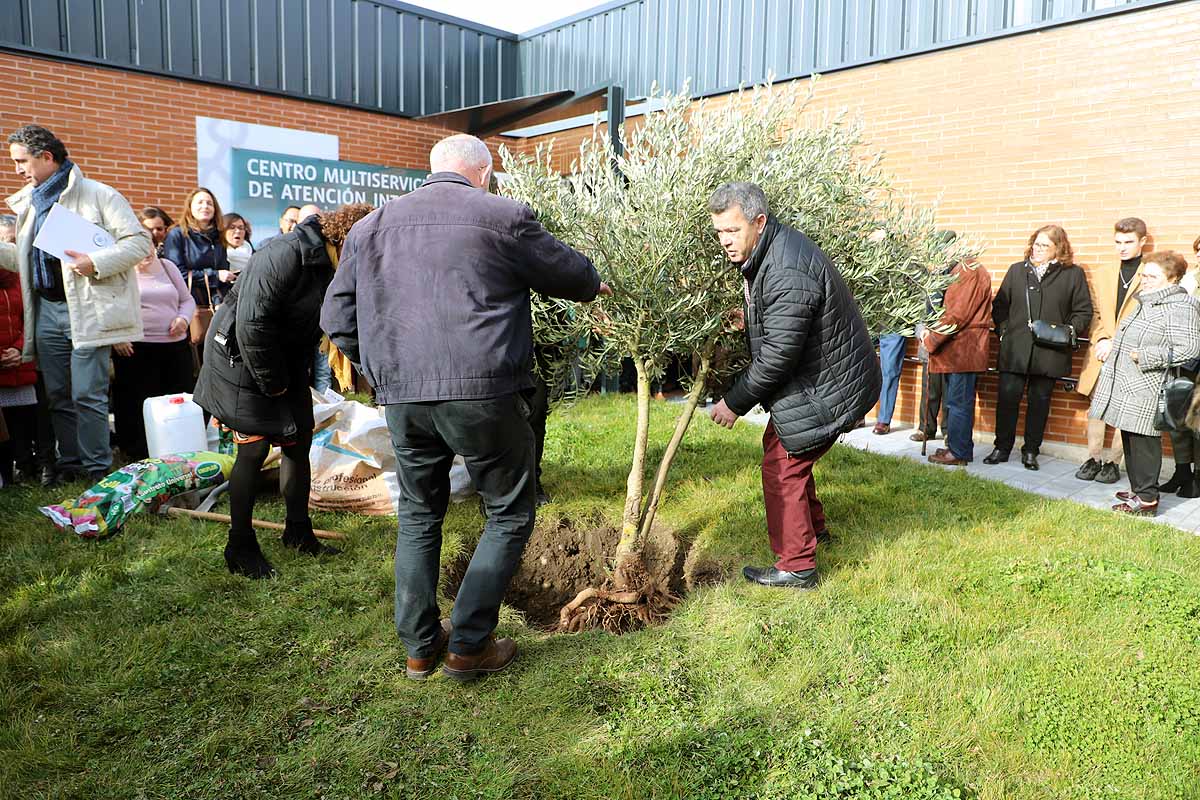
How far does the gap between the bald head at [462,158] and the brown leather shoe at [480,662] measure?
191 cm

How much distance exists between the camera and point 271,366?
12.6 feet

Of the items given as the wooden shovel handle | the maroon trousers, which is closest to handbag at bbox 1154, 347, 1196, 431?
the maroon trousers

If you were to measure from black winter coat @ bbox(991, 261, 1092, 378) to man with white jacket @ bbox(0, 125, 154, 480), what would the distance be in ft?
23.9

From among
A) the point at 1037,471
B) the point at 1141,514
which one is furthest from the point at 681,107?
the point at 1037,471

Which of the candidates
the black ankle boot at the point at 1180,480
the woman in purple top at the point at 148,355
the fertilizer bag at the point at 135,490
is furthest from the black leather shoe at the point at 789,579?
the woman in purple top at the point at 148,355

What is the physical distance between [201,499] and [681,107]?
3.99m

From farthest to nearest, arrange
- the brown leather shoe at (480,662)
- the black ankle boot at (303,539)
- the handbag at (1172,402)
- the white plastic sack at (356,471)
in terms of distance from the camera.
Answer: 1. the handbag at (1172,402)
2. the white plastic sack at (356,471)
3. the black ankle boot at (303,539)
4. the brown leather shoe at (480,662)

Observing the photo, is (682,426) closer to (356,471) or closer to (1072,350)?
(356,471)

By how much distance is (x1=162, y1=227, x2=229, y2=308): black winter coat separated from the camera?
700 cm

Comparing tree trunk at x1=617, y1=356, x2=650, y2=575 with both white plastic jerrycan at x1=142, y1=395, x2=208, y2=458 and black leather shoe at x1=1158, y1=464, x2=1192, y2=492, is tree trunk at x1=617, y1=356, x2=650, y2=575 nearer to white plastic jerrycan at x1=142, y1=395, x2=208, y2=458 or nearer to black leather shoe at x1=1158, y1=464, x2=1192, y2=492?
white plastic jerrycan at x1=142, y1=395, x2=208, y2=458

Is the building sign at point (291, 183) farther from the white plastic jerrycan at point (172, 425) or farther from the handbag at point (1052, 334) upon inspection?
the handbag at point (1052, 334)

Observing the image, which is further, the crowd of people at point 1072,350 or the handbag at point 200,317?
the handbag at point 200,317

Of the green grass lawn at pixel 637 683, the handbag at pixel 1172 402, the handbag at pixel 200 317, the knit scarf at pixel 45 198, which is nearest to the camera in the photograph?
the green grass lawn at pixel 637 683

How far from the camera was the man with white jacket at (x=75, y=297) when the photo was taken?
17.4ft
